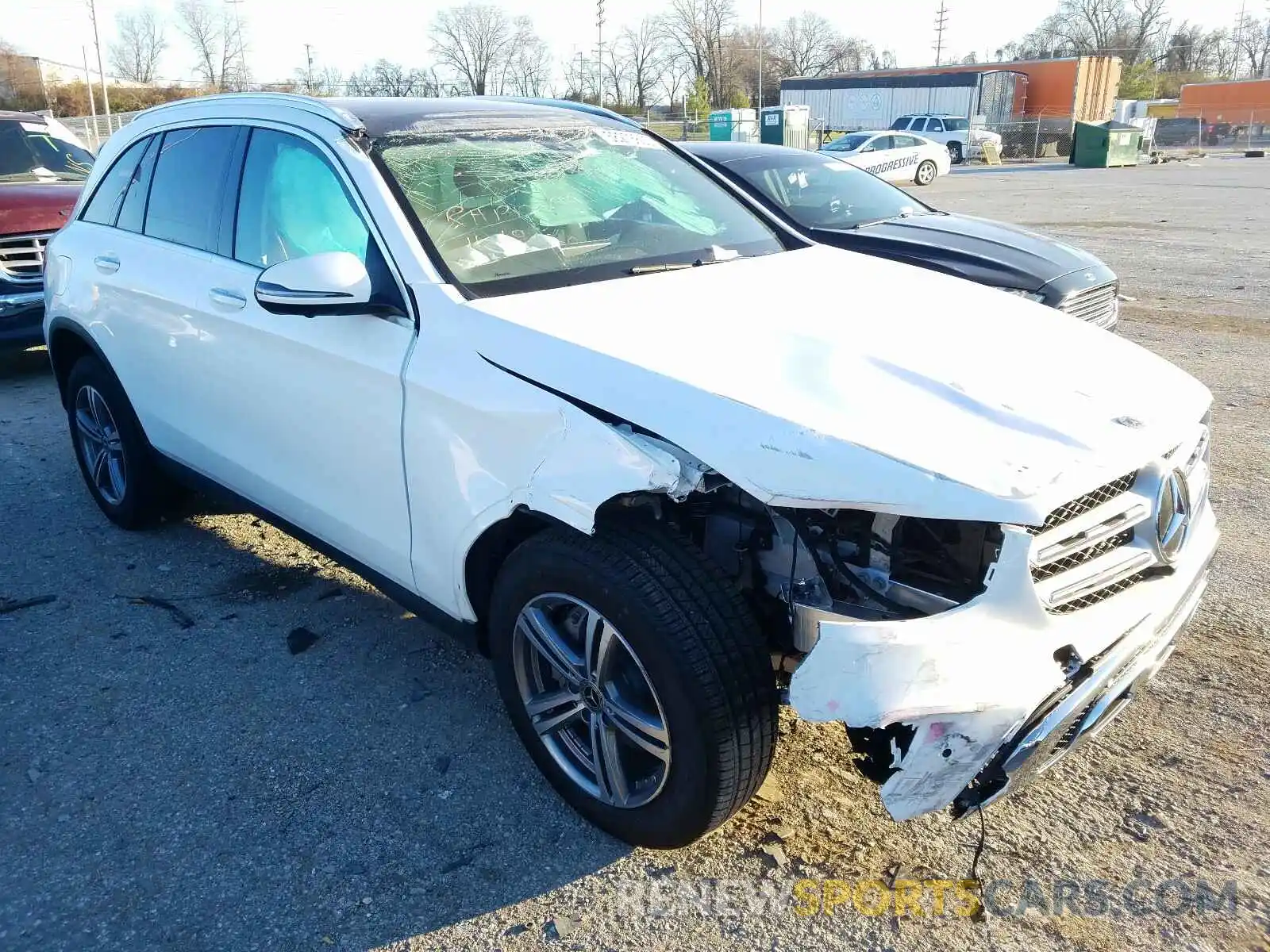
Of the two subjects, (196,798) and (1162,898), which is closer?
(1162,898)

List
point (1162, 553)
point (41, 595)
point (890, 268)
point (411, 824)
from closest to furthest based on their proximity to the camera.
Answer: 1. point (1162, 553)
2. point (411, 824)
3. point (890, 268)
4. point (41, 595)

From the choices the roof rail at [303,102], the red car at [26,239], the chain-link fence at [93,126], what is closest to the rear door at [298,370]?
the roof rail at [303,102]

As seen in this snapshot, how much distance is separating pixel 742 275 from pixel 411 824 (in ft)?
6.42

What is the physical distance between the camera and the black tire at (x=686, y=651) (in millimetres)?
2289

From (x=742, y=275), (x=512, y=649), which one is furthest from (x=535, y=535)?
(x=742, y=275)

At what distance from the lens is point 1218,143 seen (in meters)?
50.9

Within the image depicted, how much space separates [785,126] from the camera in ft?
130

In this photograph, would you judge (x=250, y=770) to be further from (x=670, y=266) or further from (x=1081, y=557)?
(x=1081, y=557)

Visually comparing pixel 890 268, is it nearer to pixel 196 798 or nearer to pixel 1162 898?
pixel 1162 898

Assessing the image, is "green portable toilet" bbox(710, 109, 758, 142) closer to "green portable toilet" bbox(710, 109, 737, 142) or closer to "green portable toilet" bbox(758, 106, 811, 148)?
"green portable toilet" bbox(710, 109, 737, 142)

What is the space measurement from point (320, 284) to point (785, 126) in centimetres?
3977

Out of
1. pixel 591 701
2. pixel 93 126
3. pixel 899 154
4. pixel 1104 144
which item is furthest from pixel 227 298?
pixel 1104 144

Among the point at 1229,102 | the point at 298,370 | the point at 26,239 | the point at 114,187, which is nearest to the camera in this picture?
the point at 298,370

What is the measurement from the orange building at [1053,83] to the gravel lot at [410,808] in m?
52.1
